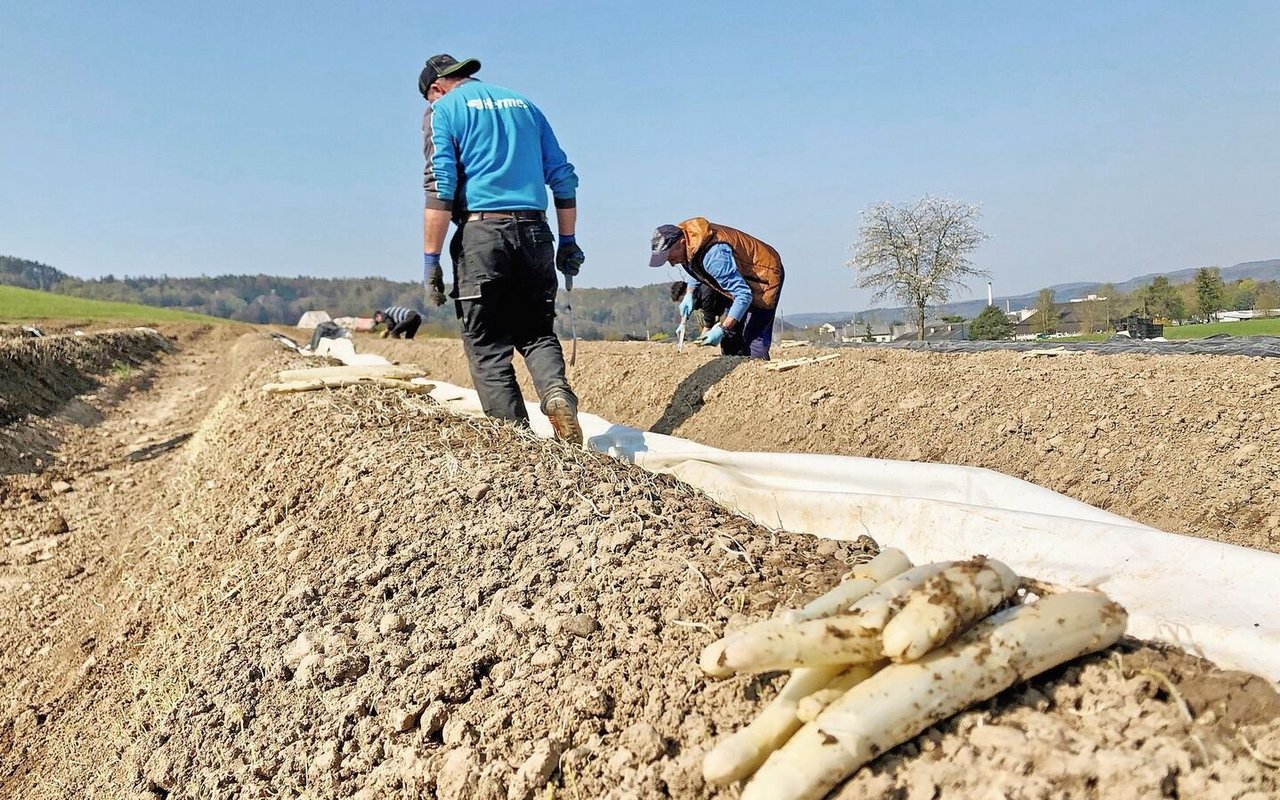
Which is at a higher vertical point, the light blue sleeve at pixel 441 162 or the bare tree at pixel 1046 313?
the light blue sleeve at pixel 441 162

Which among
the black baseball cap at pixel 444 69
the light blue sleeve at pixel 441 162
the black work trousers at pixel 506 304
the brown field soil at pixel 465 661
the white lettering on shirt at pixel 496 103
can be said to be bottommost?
the brown field soil at pixel 465 661

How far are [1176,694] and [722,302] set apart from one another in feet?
20.7

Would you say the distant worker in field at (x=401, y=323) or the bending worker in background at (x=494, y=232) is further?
the distant worker in field at (x=401, y=323)

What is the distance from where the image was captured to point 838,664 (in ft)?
4.15

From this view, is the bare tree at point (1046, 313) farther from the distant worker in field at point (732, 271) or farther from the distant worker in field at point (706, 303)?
the distant worker in field at point (732, 271)

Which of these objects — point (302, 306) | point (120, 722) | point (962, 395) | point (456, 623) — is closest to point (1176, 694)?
point (456, 623)

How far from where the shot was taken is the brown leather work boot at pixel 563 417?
3.82m

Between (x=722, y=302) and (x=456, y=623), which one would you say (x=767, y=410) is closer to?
(x=722, y=302)

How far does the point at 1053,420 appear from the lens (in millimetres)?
4168

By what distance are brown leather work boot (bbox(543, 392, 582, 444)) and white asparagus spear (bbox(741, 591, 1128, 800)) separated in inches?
107

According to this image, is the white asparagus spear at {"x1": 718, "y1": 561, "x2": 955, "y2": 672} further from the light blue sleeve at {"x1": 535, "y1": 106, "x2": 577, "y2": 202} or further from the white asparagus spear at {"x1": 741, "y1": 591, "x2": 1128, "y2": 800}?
the light blue sleeve at {"x1": 535, "y1": 106, "x2": 577, "y2": 202}

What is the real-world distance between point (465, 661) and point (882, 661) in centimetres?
101

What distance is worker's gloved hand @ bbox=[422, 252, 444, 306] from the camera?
161 inches

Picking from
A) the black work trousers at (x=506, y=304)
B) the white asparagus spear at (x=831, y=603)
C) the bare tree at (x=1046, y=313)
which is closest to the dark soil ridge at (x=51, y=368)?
the black work trousers at (x=506, y=304)
